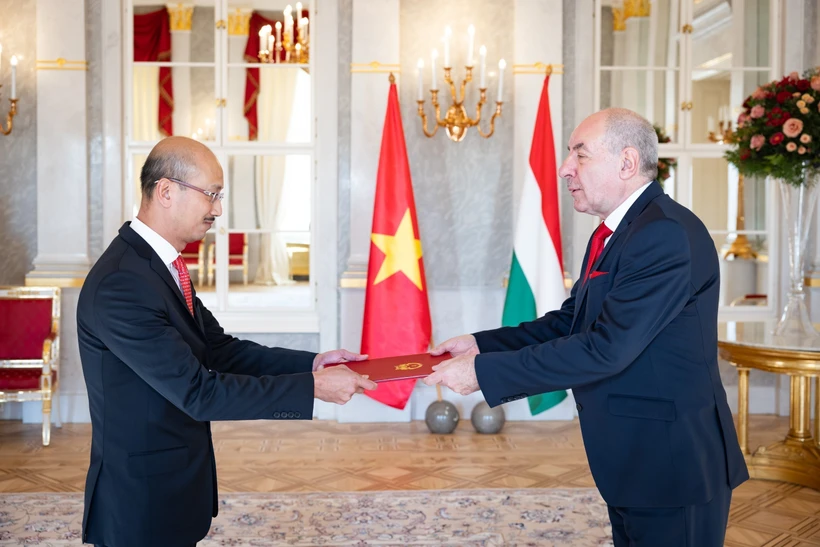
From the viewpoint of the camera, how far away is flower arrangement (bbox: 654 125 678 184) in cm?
620

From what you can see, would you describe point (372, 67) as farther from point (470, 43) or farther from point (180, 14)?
point (180, 14)

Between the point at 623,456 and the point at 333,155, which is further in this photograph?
the point at 333,155

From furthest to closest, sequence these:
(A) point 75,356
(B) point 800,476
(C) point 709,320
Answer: (A) point 75,356 → (B) point 800,476 → (C) point 709,320

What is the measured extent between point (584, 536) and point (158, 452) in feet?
7.75

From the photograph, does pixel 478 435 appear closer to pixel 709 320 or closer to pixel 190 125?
pixel 190 125

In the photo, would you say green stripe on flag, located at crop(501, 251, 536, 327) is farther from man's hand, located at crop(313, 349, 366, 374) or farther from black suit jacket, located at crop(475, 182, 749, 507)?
black suit jacket, located at crop(475, 182, 749, 507)

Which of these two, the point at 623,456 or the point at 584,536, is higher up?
the point at 623,456

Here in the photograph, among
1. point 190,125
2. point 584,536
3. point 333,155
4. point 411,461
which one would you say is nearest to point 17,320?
point 190,125

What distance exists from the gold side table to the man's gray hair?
240 centimetres

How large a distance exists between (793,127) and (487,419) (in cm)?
259

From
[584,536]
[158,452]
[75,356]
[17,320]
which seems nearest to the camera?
[158,452]

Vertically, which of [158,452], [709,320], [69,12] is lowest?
[158,452]

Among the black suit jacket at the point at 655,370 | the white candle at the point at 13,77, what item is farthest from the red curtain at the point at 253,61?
the black suit jacket at the point at 655,370

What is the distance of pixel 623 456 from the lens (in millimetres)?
2191
